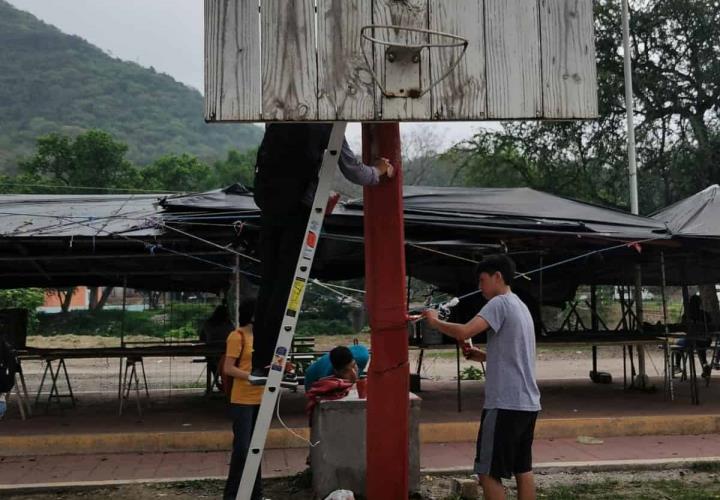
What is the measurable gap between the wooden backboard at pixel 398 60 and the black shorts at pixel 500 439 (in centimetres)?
192

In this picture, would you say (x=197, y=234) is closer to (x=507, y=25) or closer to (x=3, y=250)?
(x=3, y=250)

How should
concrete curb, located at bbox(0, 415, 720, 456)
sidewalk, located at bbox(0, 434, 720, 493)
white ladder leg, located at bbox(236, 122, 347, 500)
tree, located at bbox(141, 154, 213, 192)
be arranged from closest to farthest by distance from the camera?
white ladder leg, located at bbox(236, 122, 347, 500)
sidewalk, located at bbox(0, 434, 720, 493)
concrete curb, located at bbox(0, 415, 720, 456)
tree, located at bbox(141, 154, 213, 192)

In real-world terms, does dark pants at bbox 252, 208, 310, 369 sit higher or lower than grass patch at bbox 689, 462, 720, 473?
higher

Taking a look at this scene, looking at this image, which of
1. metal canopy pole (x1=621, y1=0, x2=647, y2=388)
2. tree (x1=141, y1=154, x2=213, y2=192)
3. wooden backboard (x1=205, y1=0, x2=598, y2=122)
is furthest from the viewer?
tree (x1=141, y1=154, x2=213, y2=192)

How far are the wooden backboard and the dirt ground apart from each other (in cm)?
354

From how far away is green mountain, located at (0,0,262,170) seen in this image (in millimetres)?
81000

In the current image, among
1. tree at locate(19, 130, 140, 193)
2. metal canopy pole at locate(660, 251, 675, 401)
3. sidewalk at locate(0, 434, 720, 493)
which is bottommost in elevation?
sidewalk at locate(0, 434, 720, 493)

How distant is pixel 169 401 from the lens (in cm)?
1107

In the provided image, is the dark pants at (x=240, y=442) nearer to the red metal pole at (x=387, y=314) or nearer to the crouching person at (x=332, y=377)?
the crouching person at (x=332, y=377)

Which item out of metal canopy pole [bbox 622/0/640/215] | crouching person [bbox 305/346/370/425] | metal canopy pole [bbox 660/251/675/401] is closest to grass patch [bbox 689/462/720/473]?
metal canopy pole [bbox 660/251/675/401]

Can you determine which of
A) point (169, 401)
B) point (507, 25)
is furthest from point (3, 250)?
point (507, 25)

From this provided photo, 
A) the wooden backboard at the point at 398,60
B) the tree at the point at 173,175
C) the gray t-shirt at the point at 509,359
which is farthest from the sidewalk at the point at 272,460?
the tree at the point at 173,175

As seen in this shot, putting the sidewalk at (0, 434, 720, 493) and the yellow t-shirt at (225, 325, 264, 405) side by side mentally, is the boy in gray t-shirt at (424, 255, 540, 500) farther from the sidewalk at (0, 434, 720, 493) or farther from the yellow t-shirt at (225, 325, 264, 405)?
the sidewalk at (0, 434, 720, 493)

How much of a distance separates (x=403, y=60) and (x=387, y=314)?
1.69 m
